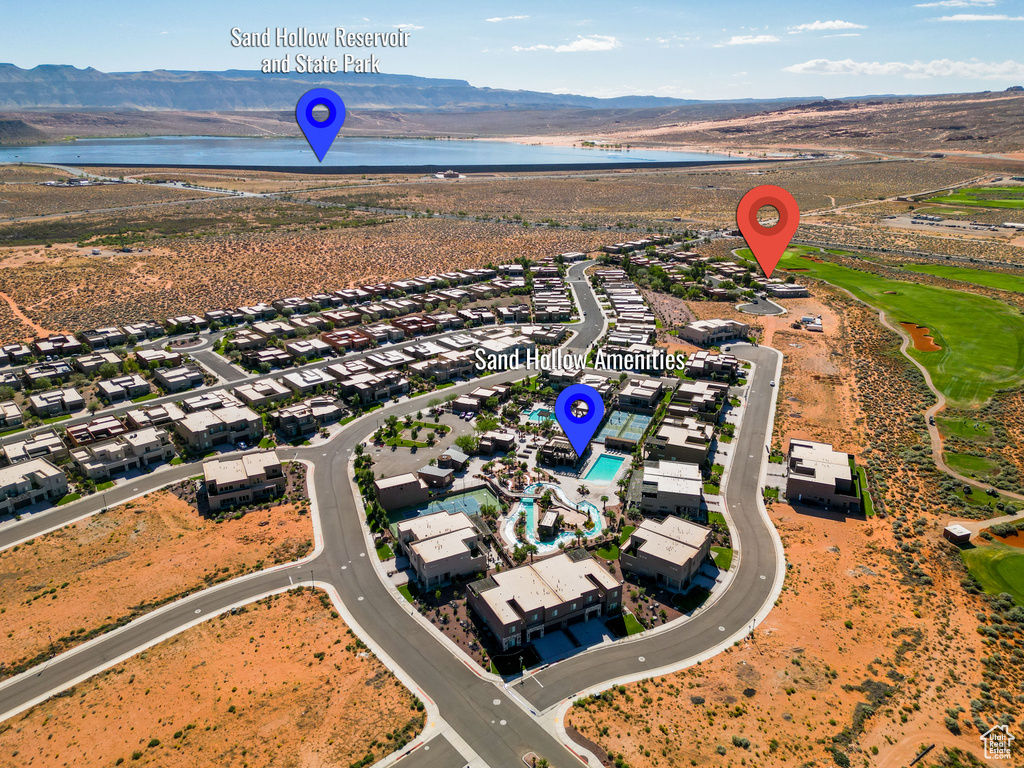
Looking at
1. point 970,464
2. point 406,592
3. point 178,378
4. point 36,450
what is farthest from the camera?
point 178,378

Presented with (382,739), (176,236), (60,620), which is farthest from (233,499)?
(176,236)

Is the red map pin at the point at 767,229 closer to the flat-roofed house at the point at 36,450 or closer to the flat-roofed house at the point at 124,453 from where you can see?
the flat-roofed house at the point at 124,453

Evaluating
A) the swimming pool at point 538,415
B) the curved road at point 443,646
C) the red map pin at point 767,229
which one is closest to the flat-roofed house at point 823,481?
the curved road at point 443,646

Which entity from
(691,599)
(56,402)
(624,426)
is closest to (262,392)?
(56,402)

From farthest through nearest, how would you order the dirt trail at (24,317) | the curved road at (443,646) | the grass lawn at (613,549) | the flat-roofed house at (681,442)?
the dirt trail at (24,317) < the flat-roofed house at (681,442) < the grass lawn at (613,549) < the curved road at (443,646)

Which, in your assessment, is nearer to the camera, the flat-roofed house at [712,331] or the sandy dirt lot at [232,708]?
the sandy dirt lot at [232,708]

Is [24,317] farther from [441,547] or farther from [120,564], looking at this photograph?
[441,547]
